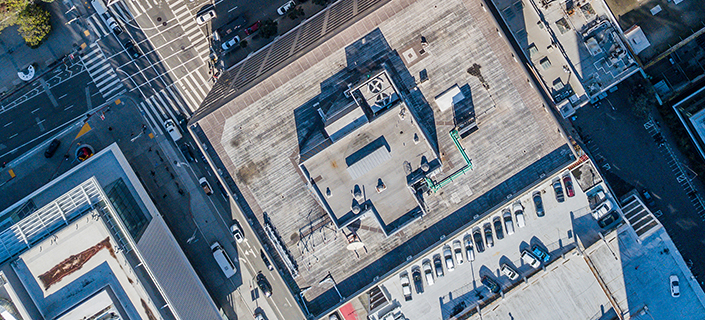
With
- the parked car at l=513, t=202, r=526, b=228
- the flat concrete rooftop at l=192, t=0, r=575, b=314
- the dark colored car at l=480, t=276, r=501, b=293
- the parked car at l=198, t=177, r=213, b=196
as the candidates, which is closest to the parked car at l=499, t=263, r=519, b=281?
the dark colored car at l=480, t=276, r=501, b=293

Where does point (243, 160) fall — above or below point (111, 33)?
below

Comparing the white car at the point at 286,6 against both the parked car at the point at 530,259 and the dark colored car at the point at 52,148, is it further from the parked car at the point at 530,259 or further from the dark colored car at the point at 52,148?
the parked car at the point at 530,259

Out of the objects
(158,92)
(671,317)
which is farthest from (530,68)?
(158,92)

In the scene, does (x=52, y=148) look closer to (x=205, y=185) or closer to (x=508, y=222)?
(x=205, y=185)

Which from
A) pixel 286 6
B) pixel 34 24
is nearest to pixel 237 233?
pixel 286 6

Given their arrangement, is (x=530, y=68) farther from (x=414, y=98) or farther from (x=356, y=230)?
(x=356, y=230)
